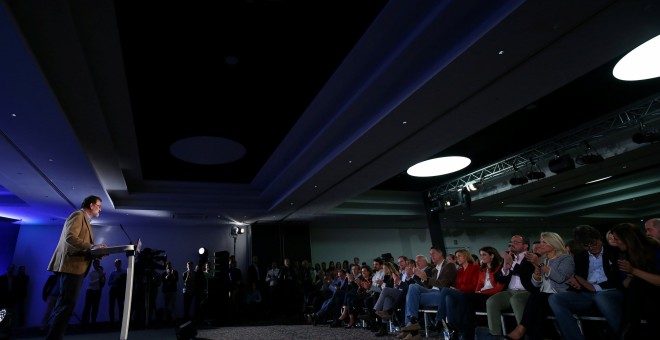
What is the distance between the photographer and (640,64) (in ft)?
14.3

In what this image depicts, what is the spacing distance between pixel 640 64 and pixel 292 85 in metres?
4.27

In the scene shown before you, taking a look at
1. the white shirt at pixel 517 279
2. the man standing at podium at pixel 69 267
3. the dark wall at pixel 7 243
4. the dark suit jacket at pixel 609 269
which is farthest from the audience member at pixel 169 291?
the dark suit jacket at pixel 609 269

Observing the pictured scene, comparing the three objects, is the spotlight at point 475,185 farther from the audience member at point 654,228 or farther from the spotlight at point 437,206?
the audience member at point 654,228

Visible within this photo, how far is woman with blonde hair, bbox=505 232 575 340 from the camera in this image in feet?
9.83

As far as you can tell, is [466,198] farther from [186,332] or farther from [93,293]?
[93,293]

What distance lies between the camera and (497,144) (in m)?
7.04

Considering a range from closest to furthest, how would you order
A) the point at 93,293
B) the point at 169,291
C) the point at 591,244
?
the point at 591,244 < the point at 93,293 < the point at 169,291

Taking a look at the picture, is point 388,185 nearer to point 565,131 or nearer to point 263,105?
point 565,131

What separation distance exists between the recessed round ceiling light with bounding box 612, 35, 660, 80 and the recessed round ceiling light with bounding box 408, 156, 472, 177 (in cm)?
326

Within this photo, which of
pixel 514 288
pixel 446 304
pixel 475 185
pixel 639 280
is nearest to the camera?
pixel 639 280

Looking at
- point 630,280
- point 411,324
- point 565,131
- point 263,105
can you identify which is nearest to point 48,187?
point 263,105

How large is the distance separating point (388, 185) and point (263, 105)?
5.79 m

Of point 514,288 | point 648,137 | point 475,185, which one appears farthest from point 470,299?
point 475,185

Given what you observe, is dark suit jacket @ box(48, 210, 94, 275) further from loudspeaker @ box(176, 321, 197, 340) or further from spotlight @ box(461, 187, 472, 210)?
spotlight @ box(461, 187, 472, 210)
